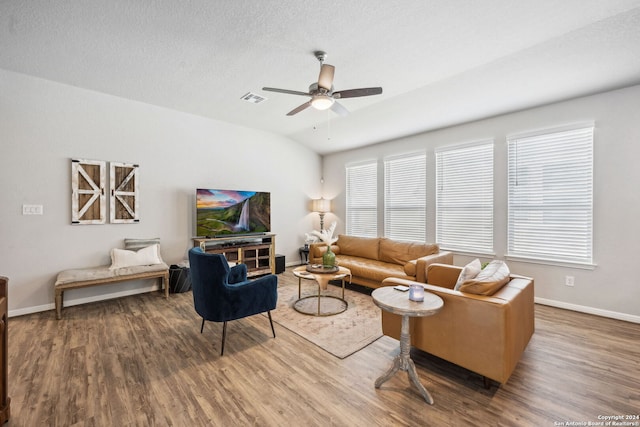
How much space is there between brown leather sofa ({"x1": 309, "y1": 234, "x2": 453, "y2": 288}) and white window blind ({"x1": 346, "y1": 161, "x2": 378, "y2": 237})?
0.80 metres

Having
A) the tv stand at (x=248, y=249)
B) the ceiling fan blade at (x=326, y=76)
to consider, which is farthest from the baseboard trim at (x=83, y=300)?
the ceiling fan blade at (x=326, y=76)

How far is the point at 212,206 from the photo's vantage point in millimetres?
4836

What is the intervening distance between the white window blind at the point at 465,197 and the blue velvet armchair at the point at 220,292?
344 cm

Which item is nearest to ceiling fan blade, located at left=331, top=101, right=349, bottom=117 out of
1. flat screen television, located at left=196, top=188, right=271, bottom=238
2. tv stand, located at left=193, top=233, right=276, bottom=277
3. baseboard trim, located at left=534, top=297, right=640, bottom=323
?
flat screen television, located at left=196, top=188, right=271, bottom=238

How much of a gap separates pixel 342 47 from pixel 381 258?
333cm

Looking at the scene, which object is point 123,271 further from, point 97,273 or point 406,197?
point 406,197

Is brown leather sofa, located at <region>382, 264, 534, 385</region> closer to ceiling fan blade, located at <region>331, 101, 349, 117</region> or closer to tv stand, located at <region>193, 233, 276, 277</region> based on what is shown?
ceiling fan blade, located at <region>331, 101, 349, 117</region>

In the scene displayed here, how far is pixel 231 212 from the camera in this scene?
5074mm

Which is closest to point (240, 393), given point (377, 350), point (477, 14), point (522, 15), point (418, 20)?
point (377, 350)

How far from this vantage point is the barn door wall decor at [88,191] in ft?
12.4

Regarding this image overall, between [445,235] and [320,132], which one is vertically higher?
[320,132]

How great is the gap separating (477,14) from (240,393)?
3.59 metres

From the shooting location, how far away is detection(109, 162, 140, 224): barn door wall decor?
407 centimetres

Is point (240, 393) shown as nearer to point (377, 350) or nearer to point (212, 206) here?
point (377, 350)
